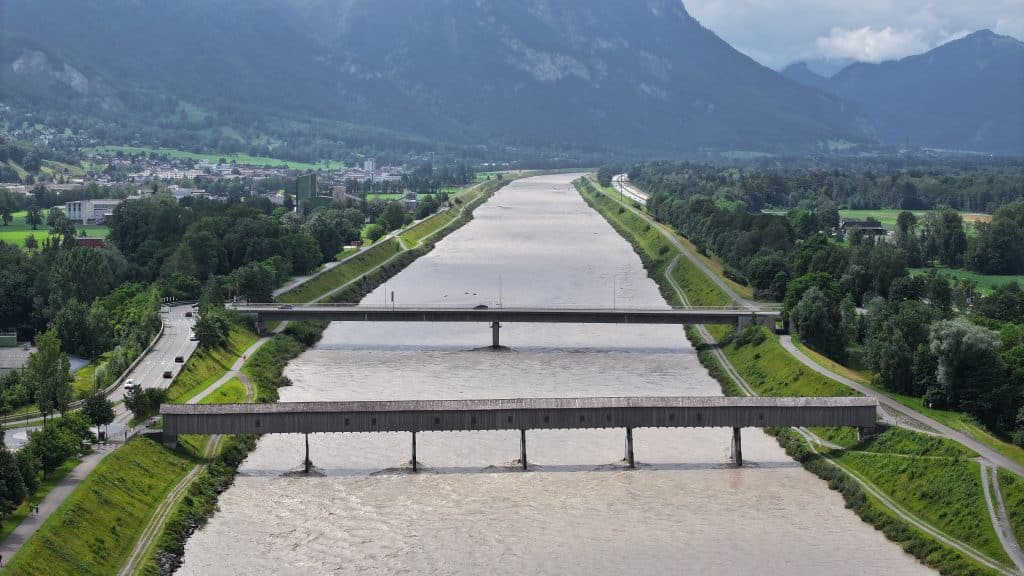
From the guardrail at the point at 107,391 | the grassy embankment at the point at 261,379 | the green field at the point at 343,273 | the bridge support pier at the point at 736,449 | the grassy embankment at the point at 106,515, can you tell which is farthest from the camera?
the green field at the point at 343,273

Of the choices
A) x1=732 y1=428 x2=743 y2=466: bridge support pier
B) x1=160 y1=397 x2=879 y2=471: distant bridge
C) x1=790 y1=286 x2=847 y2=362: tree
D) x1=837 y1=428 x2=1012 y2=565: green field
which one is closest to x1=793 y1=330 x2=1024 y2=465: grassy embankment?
x1=837 y1=428 x2=1012 y2=565: green field

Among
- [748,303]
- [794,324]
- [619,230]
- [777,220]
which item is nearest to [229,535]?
[794,324]

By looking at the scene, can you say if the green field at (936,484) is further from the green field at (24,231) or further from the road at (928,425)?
the green field at (24,231)

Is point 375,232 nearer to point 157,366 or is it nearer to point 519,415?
point 157,366

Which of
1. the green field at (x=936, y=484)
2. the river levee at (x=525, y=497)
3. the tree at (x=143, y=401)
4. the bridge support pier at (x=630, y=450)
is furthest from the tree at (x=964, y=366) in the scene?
the tree at (x=143, y=401)

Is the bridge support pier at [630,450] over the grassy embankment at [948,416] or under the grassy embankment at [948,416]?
under

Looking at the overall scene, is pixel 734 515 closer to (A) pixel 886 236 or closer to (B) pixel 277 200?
(A) pixel 886 236
